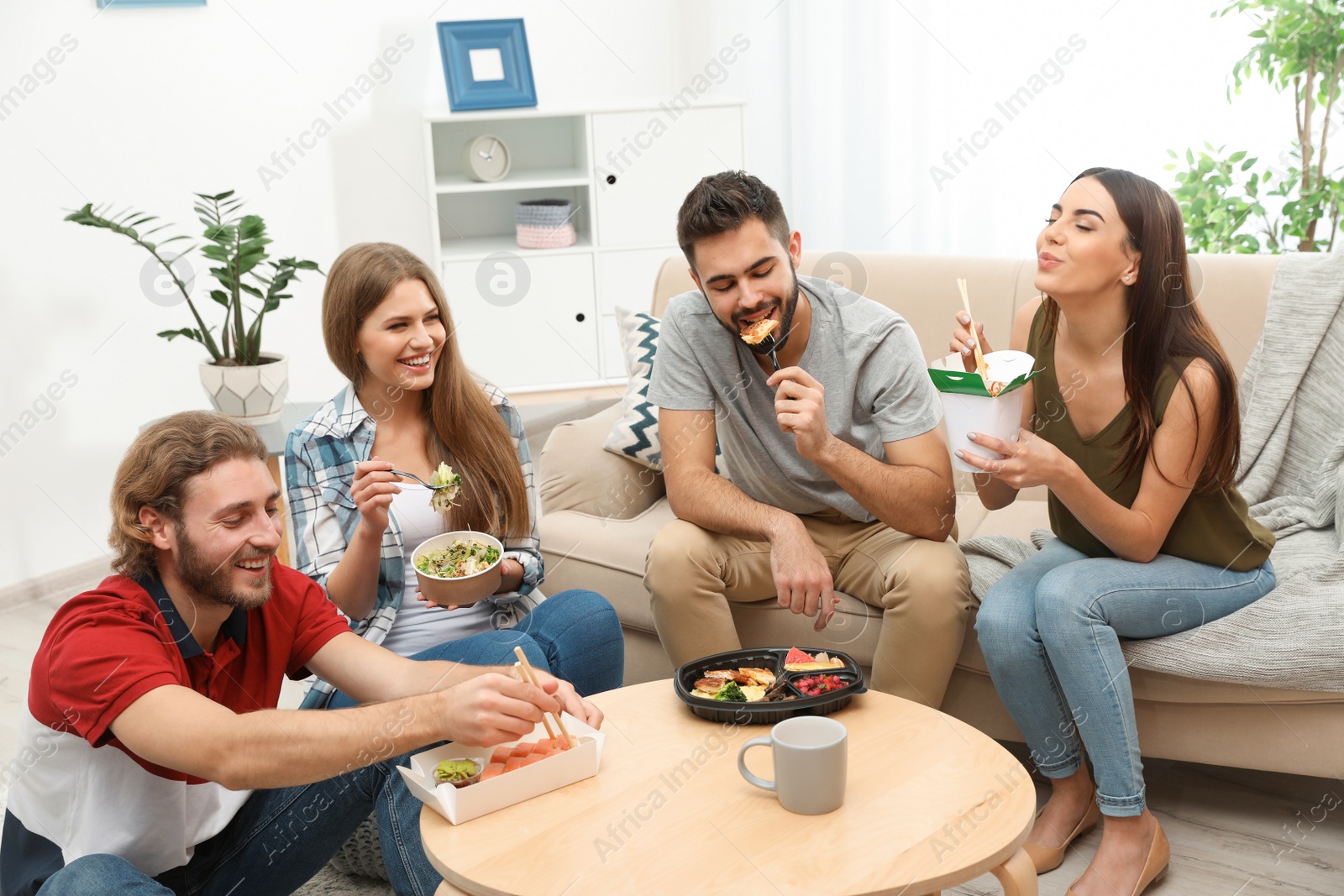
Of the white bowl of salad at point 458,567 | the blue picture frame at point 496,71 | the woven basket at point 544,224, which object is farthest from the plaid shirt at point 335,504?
the blue picture frame at point 496,71

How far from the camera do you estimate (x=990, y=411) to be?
5.17 ft

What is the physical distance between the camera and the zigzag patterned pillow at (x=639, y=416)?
94.5 inches

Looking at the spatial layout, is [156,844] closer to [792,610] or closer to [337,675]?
[337,675]

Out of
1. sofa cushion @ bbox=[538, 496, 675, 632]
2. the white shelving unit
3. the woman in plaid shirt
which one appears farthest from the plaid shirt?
the white shelving unit

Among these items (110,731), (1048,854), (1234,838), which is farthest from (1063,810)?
(110,731)

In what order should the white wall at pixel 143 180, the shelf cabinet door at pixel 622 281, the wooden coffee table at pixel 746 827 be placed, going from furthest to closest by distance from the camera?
the shelf cabinet door at pixel 622 281
the white wall at pixel 143 180
the wooden coffee table at pixel 746 827

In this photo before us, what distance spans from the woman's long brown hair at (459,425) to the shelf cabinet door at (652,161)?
A: 2.05 metres

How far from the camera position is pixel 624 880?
117 cm

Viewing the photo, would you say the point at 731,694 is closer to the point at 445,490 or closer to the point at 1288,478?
the point at 445,490

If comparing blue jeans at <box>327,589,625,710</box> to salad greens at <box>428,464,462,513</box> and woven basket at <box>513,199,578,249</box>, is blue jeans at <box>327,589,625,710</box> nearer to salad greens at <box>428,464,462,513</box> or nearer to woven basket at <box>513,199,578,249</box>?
salad greens at <box>428,464,462,513</box>

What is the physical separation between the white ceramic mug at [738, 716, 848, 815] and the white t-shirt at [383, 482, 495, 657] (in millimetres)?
705

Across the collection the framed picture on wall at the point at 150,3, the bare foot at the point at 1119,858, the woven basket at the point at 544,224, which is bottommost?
the bare foot at the point at 1119,858

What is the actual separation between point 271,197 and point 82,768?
2.63m

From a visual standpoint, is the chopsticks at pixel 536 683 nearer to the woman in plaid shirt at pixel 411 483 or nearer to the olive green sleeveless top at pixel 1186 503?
the woman in plaid shirt at pixel 411 483
